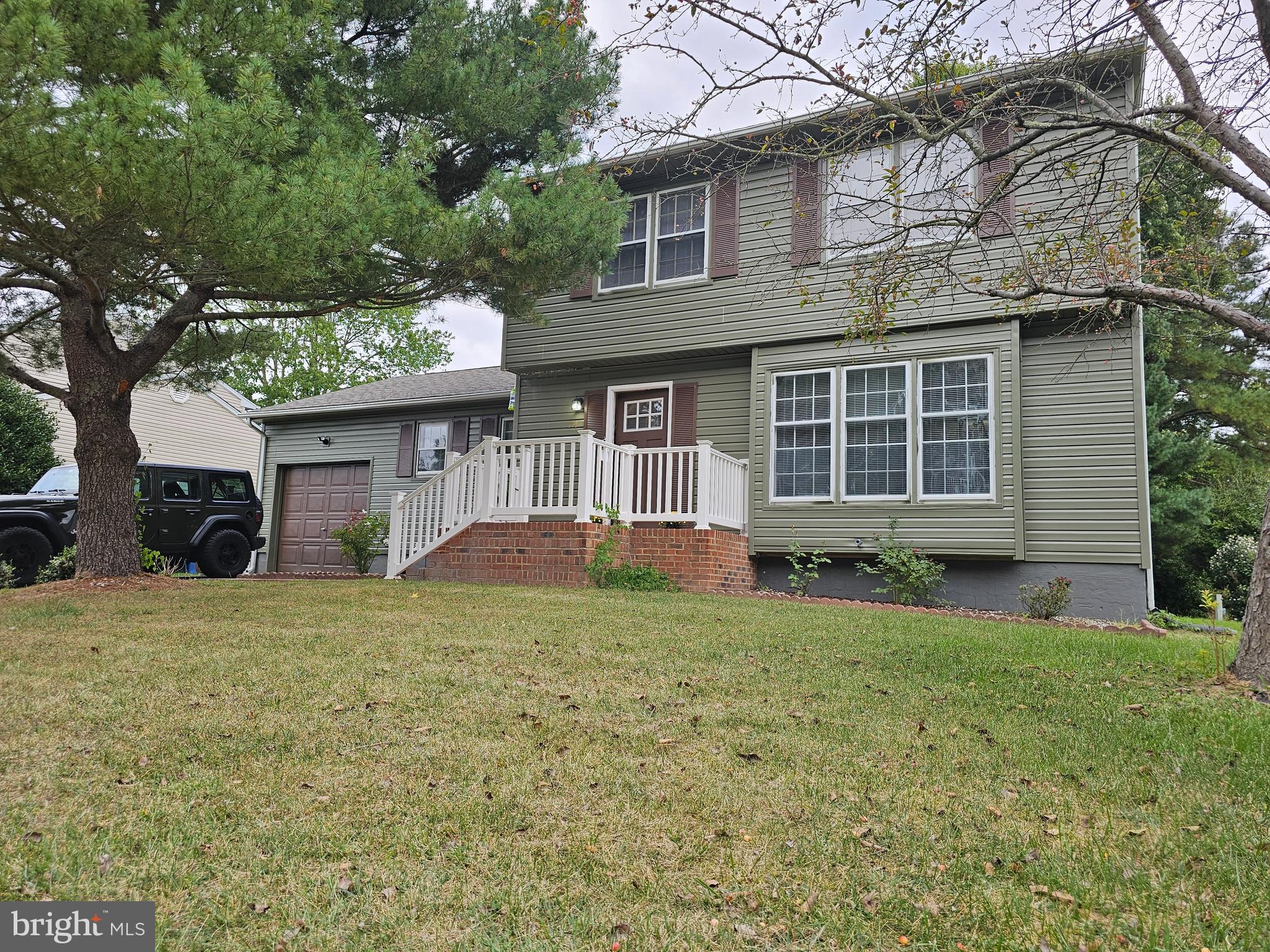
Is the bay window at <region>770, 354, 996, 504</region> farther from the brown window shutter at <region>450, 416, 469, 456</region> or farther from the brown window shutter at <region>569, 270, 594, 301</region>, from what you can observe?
the brown window shutter at <region>450, 416, 469, 456</region>

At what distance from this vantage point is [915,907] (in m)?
2.13

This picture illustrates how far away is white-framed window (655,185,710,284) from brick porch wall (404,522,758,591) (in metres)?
3.66

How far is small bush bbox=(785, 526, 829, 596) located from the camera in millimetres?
9789

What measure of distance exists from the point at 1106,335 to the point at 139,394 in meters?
21.1

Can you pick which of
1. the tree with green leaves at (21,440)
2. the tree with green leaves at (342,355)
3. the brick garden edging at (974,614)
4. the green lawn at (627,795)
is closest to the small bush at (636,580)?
the brick garden edging at (974,614)

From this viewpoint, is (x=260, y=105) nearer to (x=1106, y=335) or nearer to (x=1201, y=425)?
(x=1106, y=335)

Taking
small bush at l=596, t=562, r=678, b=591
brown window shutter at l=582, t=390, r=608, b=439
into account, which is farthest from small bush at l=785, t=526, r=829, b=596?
brown window shutter at l=582, t=390, r=608, b=439

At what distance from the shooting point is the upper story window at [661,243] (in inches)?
433

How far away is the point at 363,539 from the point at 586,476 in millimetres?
5798

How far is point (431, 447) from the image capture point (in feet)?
49.8

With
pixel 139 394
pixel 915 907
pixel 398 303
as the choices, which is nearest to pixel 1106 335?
pixel 398 303

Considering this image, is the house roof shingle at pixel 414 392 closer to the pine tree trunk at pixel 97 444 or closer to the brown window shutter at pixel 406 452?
the brown window shutter at pixel 406 452

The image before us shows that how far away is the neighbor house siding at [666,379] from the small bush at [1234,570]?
9583mm

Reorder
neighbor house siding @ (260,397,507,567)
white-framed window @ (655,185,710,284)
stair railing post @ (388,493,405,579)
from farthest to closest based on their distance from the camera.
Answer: neighbor house siding @ (260,397,507,567) → white-framed window @ (655,185,710,284) → stair railing post @ (388,493,405,579)
